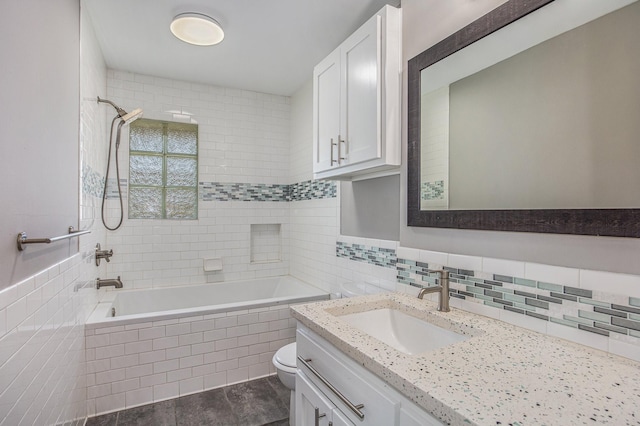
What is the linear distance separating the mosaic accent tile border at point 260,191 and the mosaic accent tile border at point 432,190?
1.55m

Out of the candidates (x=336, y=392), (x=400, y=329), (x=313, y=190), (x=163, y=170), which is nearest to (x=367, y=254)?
(x=400, y=329)

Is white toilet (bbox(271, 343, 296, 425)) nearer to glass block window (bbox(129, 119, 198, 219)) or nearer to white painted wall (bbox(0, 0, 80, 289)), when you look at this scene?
white painted wall (bbox(0, 0, 80, 289))

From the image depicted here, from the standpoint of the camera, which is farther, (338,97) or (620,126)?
(338,97)

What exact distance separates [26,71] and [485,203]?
175cm

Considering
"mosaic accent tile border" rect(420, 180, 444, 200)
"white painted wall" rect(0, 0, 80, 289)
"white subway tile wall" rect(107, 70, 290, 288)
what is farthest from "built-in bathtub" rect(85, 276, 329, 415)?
"mosaic accent tile border" rect(420, 180, 444, 200)

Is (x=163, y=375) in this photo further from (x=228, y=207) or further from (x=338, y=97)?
(x=338, y=97)

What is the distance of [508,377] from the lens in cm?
83

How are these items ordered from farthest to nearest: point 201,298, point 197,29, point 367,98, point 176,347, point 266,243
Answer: point 266,243 < point 201,298 < point 176,347 < point 197,29 < point 367,98

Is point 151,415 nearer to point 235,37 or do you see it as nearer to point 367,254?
point 367,254

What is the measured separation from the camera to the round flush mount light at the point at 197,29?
7.13 feet

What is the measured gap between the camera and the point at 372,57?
1.71m

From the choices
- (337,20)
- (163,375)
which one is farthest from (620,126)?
(163,375)

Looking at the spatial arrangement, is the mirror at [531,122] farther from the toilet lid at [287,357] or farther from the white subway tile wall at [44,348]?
the white subway tile wall at [44,348]

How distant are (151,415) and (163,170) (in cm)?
213
